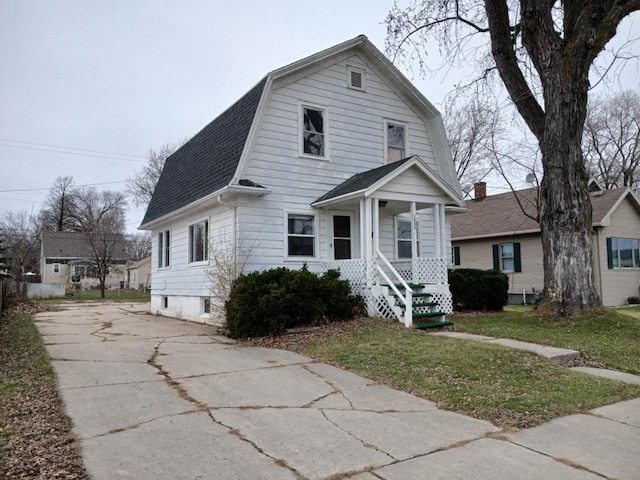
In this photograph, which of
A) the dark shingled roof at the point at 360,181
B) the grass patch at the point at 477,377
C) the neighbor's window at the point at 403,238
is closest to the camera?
the grass patch at the point at 477,377

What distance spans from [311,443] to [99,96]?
20425mm

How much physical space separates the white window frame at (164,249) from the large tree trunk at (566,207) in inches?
441

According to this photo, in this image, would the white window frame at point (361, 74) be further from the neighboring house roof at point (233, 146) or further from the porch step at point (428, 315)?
the porch step at point (428, 315)

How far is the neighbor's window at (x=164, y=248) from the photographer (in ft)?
51.0

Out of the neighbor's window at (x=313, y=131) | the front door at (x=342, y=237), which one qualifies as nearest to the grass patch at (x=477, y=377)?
the front door at (x=342, y=237)

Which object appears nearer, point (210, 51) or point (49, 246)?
point (210, 51)

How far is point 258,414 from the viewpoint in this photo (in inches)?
173

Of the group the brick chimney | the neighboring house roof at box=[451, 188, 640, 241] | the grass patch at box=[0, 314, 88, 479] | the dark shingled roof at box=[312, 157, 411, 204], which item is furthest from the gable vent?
the brick chimney

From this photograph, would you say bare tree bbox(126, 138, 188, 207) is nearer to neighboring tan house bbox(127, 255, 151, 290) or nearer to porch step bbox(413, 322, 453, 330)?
neighboring tan house bbox(127, 255, 151, 290)

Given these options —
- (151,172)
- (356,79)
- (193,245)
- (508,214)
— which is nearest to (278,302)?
(193,245)

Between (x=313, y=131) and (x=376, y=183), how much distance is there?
2.82m

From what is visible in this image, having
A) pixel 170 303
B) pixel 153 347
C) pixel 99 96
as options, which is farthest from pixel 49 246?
pixel 153 347

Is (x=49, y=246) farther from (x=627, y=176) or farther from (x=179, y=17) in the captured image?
(x=627, y=176)

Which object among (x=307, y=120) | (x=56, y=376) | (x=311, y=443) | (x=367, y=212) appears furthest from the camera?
(x=307, y=120)
